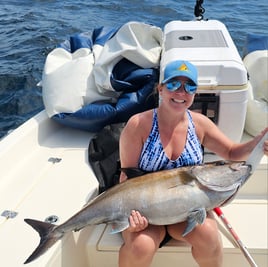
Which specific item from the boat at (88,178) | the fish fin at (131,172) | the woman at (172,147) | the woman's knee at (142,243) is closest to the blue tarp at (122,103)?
the boat at (88,178)

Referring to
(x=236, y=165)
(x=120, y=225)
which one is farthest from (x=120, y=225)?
(x=236, y=165)

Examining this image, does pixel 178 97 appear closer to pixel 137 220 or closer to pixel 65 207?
pixel 137 220

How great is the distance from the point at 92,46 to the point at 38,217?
71.4 inches

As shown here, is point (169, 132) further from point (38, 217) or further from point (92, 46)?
point (92, 46)

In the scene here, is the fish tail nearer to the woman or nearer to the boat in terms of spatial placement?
the boat

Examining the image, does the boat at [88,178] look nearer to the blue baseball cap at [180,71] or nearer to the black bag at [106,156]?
the black bag at [106,156]

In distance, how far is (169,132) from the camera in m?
2.12

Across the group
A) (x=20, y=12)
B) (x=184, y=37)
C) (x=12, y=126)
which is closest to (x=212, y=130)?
(x=184, y=37)

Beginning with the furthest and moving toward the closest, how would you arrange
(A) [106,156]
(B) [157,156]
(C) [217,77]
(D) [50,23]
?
(D) [50,23], (A) [106,156], (C) [217,77], (B) [157,156]

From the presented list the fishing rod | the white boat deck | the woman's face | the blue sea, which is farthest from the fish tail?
the blue sea

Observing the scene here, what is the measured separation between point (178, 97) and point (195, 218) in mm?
580

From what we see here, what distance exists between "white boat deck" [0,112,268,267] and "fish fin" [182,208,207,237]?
0.34 m

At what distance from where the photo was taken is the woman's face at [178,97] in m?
1.93

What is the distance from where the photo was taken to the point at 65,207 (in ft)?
7.48
